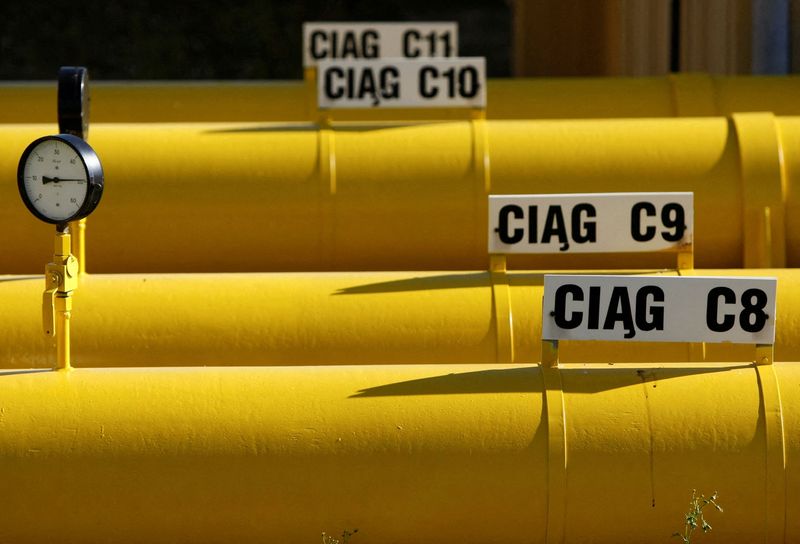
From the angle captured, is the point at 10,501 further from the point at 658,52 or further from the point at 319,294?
the point at 658,52

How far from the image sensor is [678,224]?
3.63m

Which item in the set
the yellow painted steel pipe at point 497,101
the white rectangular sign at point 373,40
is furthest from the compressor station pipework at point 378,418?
the white rectangular sign at point 373,40

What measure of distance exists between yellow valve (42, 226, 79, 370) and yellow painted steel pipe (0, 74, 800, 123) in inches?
89.0

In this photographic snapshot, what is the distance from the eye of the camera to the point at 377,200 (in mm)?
4285

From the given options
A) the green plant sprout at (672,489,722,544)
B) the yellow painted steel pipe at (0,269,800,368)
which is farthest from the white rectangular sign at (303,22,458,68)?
the green plant sprout at (672,489,722,544)

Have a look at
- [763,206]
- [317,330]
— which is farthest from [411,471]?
[763,206]

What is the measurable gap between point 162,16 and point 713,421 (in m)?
9.95

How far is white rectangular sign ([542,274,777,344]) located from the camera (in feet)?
9.94

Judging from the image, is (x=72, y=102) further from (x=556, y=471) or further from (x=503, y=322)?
(x=556, y=471)

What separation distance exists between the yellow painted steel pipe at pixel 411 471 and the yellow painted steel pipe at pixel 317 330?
634 millimetres

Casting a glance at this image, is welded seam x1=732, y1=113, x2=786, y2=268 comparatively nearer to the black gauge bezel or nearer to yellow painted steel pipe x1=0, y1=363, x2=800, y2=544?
yellow painted steel pipe x1=0, y1=363, x2=800, y2=544

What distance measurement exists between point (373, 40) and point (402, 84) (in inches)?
39.6

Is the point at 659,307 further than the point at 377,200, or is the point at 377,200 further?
the point at 377,200

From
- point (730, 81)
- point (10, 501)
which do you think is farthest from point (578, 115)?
point (10, 501)
